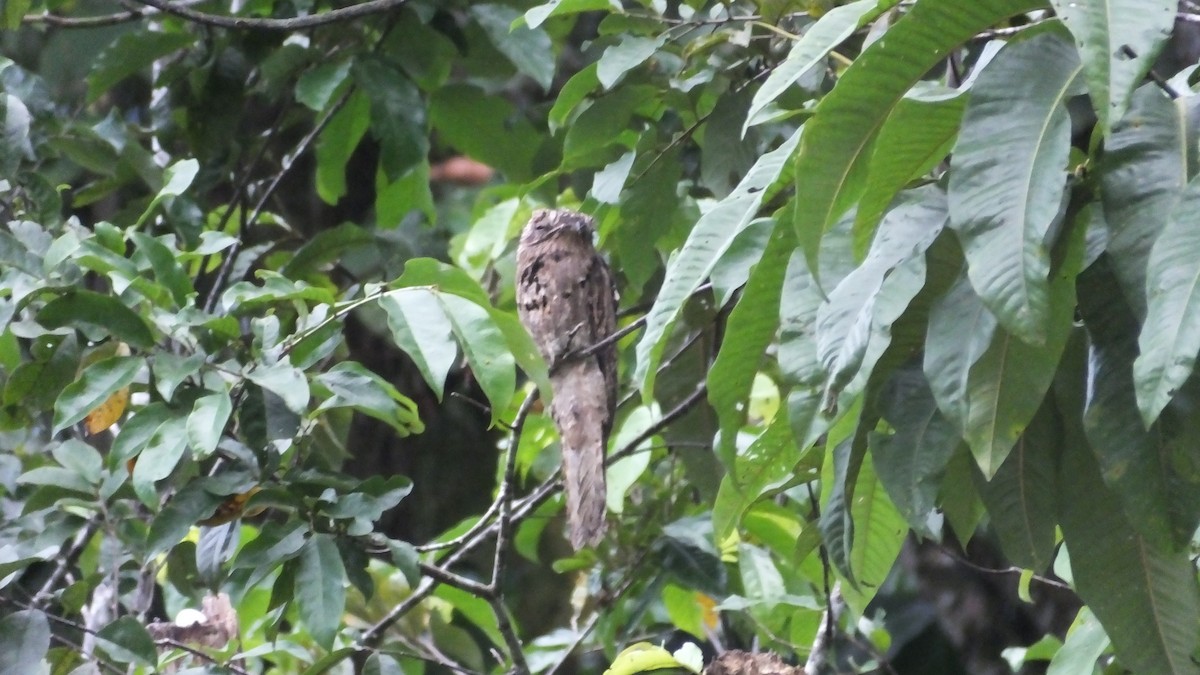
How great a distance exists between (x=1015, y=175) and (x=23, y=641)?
3.80ft

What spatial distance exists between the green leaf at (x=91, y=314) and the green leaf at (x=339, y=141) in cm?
93

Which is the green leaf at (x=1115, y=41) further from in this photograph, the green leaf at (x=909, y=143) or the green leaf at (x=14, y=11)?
the green leaf at (x=14, y=11)

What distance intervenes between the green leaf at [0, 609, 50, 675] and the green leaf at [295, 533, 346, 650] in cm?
29

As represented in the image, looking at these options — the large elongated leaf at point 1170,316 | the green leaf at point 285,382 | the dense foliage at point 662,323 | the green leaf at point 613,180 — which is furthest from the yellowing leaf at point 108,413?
the large elongated leaf at point 1170,316

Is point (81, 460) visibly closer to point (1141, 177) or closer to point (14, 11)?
point (14, 11)

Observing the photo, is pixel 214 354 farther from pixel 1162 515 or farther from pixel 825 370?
pixel 1162 515

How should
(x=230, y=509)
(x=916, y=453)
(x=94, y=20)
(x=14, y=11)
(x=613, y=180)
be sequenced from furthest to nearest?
(x=94, y=20)
(x=14, y=11)
(x=613, y=180)
(x=230, y=509)
(x=916, y=453)

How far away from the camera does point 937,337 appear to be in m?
0.91

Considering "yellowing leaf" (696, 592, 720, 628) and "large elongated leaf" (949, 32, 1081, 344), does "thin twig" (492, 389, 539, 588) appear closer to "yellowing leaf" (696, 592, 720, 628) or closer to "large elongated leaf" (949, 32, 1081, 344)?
"large elongated leaf" (949, 32, 1081, 344)

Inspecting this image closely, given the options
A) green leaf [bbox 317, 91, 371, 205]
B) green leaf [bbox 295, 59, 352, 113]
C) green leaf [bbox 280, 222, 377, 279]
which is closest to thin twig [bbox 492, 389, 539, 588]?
green leaf [bbox 280, 222, 377, 279]

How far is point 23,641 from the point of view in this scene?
1.38 metres

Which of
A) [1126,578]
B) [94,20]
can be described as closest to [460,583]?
[1126,578]

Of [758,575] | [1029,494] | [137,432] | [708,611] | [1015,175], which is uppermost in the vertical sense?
[1015,175]

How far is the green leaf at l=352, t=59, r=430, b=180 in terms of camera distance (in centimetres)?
203
